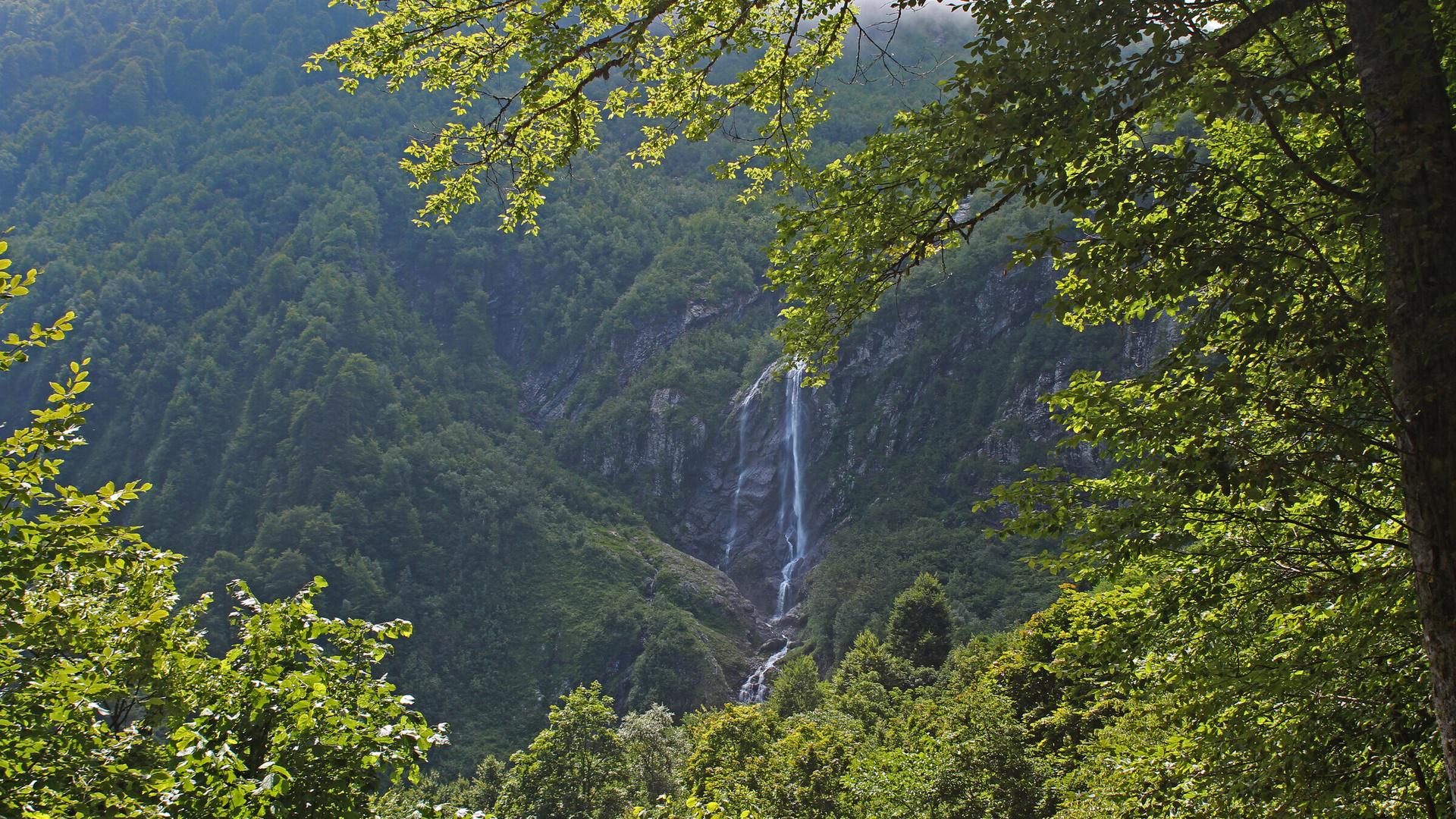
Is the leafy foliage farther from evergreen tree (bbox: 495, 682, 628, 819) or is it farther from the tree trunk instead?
evergreen tree (bbox: 495, 682, 628, 819)

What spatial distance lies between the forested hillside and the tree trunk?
57.4m

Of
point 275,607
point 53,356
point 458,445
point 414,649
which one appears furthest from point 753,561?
point 53,356

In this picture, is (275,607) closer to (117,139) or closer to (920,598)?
(920,598)

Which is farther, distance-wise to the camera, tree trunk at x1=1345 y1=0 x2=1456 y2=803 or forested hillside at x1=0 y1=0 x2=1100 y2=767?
forested hillside at x1=0 y1=0 x2=1100 y2=767

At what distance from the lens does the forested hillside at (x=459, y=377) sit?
84875 millimetres

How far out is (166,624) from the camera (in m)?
7.86

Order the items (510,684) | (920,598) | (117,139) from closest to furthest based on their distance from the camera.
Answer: (920,598)
(510,684)
(117,139)

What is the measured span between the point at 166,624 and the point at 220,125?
618 ft

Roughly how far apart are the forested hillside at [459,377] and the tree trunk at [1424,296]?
5737 cm

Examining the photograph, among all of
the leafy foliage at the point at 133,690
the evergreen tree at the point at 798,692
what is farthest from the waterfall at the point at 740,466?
the leafy foliage at the point at 133,690

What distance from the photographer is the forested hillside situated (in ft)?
278

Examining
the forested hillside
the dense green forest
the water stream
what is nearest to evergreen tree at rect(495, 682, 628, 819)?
the dense green forest

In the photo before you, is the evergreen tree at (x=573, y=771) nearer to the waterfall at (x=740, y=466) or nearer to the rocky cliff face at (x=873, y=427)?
the rocky cliff face at (x=873, y=427)

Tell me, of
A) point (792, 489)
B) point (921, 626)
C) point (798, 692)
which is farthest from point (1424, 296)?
point (792, 489)
